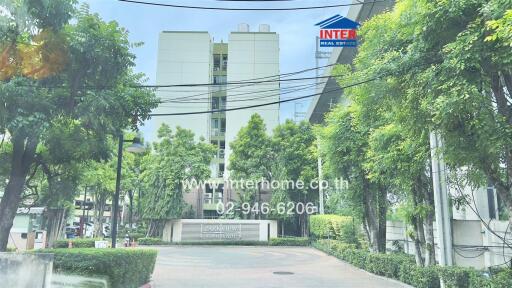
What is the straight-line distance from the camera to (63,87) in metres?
9.70

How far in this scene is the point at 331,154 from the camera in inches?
677

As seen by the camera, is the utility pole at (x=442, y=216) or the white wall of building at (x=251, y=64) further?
the white wall of building at (x=251, y=64)

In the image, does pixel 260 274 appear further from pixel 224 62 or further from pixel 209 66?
pixel 224 62

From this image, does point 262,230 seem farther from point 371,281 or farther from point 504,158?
point 504,158

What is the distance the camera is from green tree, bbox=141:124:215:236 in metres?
32.6

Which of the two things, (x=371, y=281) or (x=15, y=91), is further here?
(x=371, y=281)

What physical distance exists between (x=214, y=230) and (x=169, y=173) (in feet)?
17.6

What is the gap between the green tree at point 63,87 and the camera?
8742 mm

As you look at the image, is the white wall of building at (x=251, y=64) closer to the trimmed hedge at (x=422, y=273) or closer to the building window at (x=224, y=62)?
the building window at (x=224, y=62)

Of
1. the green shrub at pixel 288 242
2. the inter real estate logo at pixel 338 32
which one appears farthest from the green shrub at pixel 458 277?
the green shrub at pixel 288 242

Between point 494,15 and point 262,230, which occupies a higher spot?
point 494,15

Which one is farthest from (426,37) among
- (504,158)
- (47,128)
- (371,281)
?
(371,281)

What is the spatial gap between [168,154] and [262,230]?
29.7 feet

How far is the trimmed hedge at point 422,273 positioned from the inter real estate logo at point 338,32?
27.5 ft
